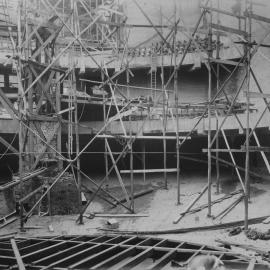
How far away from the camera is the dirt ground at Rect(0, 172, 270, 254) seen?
492 inches

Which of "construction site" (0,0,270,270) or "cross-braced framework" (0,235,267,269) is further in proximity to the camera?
"construction site" (0,0,270,270)

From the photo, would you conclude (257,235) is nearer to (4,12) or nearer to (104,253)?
(104,253)

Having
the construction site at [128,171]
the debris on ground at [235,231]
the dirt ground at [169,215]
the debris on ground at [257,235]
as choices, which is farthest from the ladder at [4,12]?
the debris on ground at [257,235]

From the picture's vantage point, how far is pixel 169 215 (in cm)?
1438

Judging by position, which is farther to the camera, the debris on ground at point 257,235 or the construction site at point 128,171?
the debris on ground at point 257,235

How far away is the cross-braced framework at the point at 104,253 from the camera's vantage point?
9.20 m

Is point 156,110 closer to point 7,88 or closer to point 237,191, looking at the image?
point 237,191

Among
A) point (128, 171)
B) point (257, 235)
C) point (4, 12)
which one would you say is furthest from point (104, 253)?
point (4, 12)

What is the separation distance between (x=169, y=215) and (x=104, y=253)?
4.69 m

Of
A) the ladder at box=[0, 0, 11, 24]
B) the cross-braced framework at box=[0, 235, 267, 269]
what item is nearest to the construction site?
the cross-braced framework at box=[0, 235, 267, 269]

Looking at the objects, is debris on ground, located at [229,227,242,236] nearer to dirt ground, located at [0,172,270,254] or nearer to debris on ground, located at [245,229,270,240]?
dirt ground, located at [0,172,270,254]

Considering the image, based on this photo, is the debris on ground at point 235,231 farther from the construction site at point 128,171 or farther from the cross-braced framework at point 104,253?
the cross-braced framework at point 104,253

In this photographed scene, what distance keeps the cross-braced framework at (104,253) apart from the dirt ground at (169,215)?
1100 mm

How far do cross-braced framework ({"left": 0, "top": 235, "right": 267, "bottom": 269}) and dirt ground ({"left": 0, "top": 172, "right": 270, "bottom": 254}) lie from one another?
1100 mm
